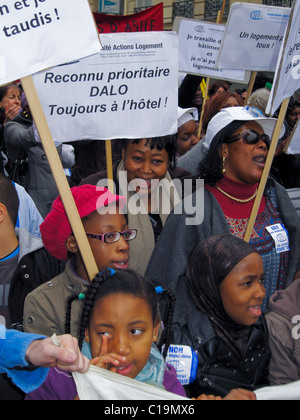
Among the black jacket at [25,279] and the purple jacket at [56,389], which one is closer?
the purple jacket at [56,389]

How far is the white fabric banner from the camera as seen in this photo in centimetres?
165

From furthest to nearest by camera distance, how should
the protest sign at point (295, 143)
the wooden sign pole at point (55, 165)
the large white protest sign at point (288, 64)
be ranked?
the protest sign at point (295, 143) < the large white protest sign at point (288, 64) < the wooden sign pole at point (55, 165)

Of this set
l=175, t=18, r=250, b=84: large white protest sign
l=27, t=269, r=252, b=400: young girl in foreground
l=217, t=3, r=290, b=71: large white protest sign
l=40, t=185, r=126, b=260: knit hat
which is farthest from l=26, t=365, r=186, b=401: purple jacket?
l=175, t=18, r=250, b=84: large white protest sign

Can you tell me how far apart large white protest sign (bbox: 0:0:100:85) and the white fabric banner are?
3.73 feet

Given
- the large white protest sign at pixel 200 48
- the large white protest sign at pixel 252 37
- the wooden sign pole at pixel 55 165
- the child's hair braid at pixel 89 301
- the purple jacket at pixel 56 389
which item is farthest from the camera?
the large white protest sign at pixel 200 48

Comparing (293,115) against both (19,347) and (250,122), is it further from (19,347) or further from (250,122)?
(19,347)

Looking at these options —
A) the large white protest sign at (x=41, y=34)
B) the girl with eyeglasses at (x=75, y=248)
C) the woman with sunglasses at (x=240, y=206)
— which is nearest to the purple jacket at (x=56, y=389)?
the girl with eyeglasses at (x=75, y=248)

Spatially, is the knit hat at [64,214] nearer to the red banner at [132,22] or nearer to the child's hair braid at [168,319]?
the child's hair braid at [168,319]

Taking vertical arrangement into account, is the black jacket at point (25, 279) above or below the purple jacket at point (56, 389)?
below

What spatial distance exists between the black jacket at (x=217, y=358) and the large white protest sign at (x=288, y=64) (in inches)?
43.9

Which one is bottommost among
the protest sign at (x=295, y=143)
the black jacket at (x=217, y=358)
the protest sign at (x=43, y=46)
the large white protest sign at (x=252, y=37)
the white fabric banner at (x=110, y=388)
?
the black jacket at (x=217, y=358)

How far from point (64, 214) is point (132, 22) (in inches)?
70.6

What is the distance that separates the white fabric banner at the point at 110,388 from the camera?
1651 mm
